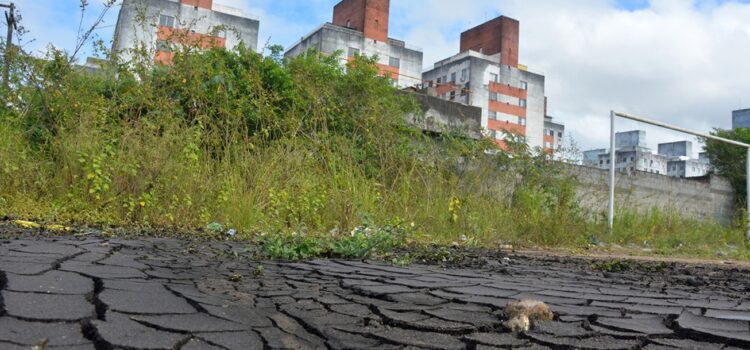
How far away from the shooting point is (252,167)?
7180 millimetres

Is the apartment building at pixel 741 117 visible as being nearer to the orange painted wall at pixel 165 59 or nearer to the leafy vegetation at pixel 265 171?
the leafy vegetation at pixel 265 171

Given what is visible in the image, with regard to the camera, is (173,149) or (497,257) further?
(173,149)

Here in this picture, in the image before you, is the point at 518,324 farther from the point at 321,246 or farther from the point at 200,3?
the point at 200,3

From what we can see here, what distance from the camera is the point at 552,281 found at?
12.0 feet

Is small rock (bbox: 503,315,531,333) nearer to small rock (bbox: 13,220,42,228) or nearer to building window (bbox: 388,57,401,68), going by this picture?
small rock (bbox: 13,220,42,228)

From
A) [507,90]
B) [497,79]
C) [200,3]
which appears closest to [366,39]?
[200,3]

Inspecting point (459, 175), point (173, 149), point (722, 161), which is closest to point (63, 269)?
point (173, 149)

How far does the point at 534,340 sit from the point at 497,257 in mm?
3457

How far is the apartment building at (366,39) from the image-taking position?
39.4 meters

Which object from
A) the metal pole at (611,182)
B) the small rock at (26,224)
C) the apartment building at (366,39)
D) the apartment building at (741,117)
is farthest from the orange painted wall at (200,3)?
the apartment building at (741,117)

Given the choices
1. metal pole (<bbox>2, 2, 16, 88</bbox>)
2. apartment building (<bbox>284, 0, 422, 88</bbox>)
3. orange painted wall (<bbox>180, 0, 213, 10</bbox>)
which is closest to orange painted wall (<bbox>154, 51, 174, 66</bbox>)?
metal pole (<bbox>2, 2, 16, 88</bbox>)

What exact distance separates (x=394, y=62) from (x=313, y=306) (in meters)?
41.8

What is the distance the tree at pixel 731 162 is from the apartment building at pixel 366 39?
19205mm

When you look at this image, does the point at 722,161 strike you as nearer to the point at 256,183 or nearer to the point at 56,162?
the point at 256,183
